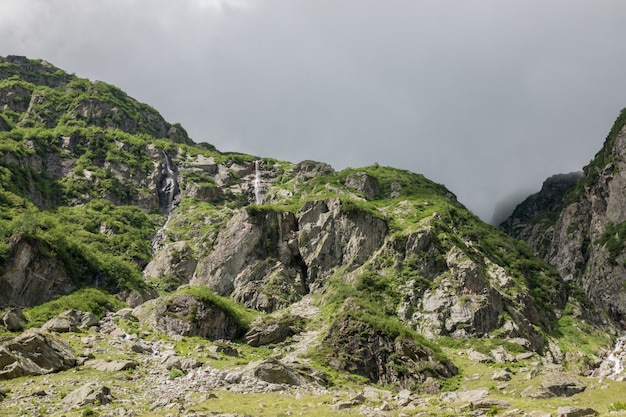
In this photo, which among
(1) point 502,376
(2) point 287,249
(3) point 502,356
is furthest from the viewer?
(2) point 287,249

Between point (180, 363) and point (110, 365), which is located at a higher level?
point (110, 365)

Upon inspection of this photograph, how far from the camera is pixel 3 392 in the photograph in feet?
125

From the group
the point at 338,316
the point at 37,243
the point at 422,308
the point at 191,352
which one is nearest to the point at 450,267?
the point at 422,308

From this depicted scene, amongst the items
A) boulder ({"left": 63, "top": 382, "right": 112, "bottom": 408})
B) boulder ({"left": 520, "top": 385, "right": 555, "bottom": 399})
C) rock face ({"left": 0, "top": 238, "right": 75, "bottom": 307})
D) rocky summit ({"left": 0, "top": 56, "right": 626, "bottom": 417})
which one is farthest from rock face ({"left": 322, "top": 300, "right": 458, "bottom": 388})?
rock face ({"left": 0, "top": 238, "right": 75, "bottom": 307})

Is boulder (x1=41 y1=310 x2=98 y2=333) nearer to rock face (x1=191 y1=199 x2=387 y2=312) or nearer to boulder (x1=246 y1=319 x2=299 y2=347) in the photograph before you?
boulder (x1=246 y1=319 x2=299 y2=347)

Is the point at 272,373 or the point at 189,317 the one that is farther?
the point at 189,317

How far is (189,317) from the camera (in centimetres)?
7838

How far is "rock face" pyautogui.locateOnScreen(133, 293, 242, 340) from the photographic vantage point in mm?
75812

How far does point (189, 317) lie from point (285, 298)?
1304 inches

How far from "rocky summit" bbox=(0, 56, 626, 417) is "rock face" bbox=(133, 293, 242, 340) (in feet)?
1.05

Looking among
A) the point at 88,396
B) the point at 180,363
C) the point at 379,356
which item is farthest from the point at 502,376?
the point at 88,396

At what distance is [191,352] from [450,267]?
6443 cm

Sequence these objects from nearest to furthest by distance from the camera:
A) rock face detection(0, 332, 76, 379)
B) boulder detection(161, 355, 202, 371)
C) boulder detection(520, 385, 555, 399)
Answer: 1. boulder detection(520, 385, 555, 399)
2. rock face detection(0, 332, 76, 379)
3. boulder detection(161, 355, 202, 371)

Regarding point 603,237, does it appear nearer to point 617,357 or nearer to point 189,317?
point 617,357
